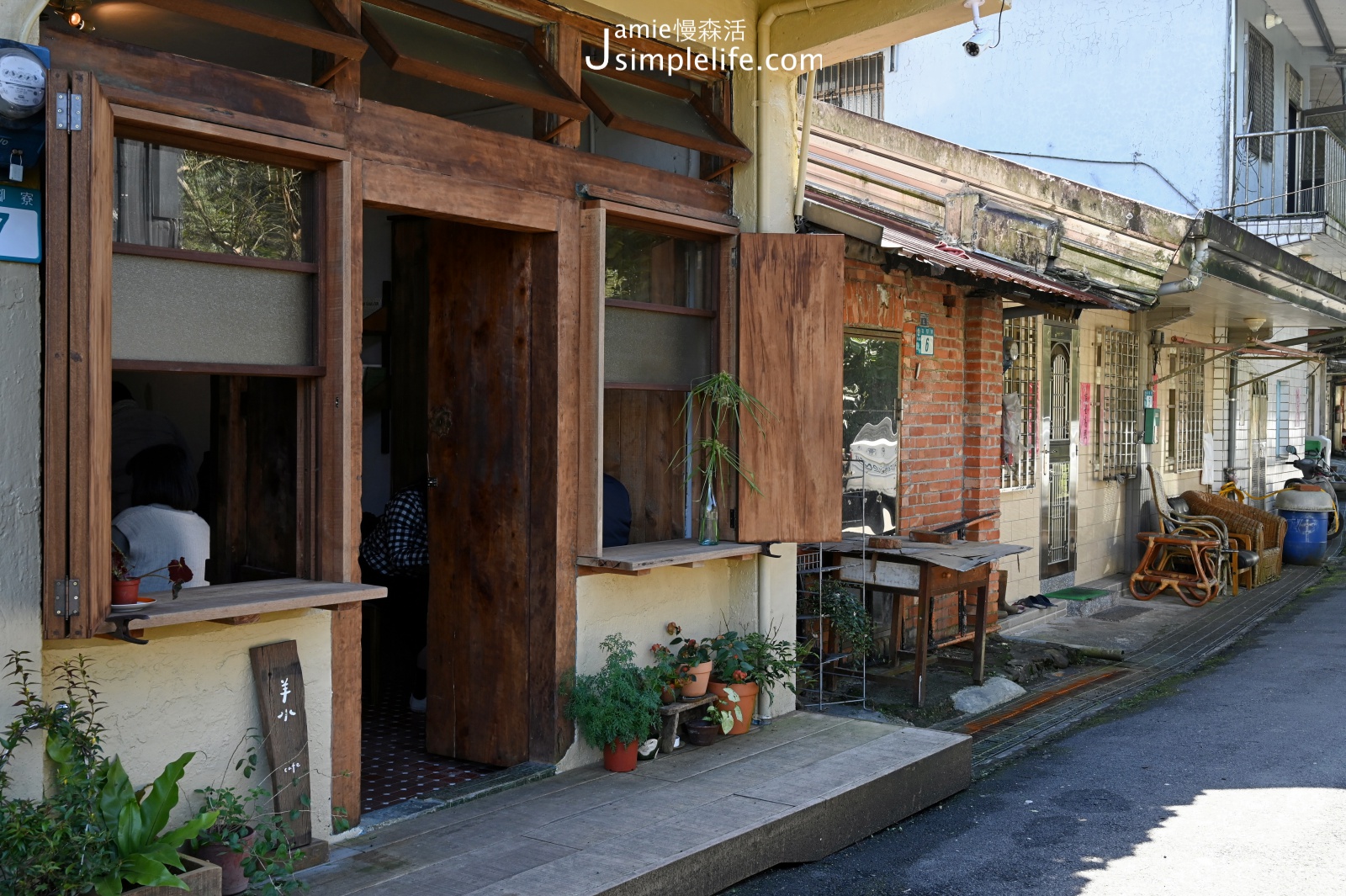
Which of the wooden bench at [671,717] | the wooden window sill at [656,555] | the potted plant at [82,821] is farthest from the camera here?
the wooden bench at [671,717]

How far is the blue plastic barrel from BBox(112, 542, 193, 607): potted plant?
1499cm

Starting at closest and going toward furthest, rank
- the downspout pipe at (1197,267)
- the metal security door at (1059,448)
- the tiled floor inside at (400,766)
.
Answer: the tiled floor inside at (400,766) → the downspout pipe at (1197,267) → the metal security door at (1059,448)

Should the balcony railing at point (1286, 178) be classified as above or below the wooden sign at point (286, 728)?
above

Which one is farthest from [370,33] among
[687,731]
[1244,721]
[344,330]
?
[1244,721]

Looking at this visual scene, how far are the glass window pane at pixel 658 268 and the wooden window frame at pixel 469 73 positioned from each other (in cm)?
63

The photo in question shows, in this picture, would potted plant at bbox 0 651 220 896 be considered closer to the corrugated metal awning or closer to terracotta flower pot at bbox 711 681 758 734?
terracotta flower pot at bbox 711 681 758 734

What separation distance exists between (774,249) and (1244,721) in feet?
14.2

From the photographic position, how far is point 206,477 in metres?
6.56

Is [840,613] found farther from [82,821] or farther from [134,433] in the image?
[82,821]

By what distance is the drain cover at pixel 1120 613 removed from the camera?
11.7 meters

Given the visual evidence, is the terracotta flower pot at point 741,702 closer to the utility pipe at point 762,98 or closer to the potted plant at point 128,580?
the utility pipe at point 762,98

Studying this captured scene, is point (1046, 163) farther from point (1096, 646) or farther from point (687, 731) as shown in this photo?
point (687, 731)

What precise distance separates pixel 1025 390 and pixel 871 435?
3.07 metres

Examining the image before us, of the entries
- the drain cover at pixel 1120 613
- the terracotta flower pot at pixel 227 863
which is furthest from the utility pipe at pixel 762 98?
the drain cover at pixel 1120 613
